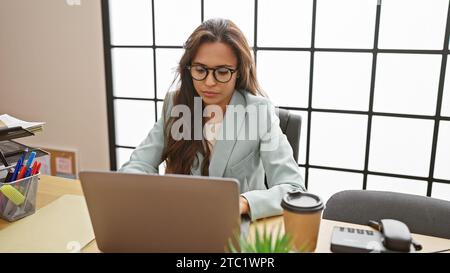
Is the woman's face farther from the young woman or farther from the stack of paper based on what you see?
the stack of paper

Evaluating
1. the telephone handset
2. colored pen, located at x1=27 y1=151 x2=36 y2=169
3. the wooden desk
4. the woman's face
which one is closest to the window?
the woman's face

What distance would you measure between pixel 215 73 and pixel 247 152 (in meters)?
0.29

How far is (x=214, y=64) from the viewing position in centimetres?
133

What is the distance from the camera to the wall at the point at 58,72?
2.46 meters

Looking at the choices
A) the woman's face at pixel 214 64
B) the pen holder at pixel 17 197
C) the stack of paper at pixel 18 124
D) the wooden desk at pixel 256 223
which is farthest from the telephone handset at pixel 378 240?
the stack of paper at pixel 18 124

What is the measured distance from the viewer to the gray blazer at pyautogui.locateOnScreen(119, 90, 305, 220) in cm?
131

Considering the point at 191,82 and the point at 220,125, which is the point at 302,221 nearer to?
the point at 220,125

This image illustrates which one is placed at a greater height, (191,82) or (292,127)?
(191,82)

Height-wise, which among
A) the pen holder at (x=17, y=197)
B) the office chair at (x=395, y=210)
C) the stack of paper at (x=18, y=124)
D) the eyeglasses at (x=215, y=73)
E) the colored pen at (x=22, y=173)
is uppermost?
the eyeglasses at (x=215, y=73)

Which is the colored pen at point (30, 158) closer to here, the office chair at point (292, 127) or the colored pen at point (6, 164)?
the colored pen at point (6, 164)

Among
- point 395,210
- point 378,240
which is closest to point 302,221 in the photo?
point 378,240

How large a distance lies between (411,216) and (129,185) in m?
0.85

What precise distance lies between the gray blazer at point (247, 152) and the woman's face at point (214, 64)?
0.25 ft

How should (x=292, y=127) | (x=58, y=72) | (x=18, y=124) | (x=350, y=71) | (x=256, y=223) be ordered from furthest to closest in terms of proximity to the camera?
1. (x=58, y=72)
2. (x=350, y=71)
3. (x=292, y=127)
4. (x=18, y=124)
5. (x=256, y=223)
